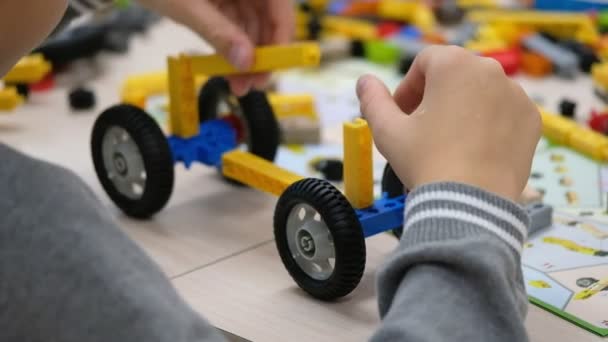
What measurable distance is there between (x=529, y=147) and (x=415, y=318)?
134 mm

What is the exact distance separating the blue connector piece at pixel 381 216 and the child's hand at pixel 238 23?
8.5 inches

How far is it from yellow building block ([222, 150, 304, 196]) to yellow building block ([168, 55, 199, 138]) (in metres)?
0.06

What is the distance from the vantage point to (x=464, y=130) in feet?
1.49

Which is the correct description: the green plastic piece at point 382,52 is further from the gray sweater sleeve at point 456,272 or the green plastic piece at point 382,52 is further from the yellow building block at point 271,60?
the gray sweater sleeve at point 456,272

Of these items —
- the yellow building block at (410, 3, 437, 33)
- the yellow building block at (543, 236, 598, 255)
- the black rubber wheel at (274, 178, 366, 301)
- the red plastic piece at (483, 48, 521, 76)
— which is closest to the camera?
the black rubber wheel at (274, 178, 366, 301)

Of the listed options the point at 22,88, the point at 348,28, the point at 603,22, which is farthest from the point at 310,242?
the point at 603,22

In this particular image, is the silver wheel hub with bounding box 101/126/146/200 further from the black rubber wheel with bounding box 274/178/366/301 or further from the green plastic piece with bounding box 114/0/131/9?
the green plastic piece with bounding box 114/0/131/9

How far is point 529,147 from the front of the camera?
1.53ft

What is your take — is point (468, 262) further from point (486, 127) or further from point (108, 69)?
point (108, 69)

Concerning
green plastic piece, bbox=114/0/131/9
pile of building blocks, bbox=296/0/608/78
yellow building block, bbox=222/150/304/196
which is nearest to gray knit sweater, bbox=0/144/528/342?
yellow building block, bbox=222/150/304/196

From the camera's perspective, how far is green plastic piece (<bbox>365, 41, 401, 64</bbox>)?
49.1 inches

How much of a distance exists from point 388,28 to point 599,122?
1.75 ft

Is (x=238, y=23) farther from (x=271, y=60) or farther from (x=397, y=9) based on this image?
(x=397, y=9)

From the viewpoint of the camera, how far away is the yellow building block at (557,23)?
1284 mm
